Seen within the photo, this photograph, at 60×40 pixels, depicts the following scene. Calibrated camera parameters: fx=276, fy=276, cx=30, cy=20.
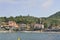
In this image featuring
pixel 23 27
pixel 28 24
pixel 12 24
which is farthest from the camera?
pixel 28 24

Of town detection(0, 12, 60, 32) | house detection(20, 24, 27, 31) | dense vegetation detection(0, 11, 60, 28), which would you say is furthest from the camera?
dense vegetation detection(0, 11, 60, 28)

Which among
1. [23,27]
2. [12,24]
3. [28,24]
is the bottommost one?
[23,27]

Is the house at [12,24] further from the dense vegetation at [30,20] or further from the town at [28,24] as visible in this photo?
the dense vegetation at [30,20]

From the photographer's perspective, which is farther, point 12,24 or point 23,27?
point 12,24

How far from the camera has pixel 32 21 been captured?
166m

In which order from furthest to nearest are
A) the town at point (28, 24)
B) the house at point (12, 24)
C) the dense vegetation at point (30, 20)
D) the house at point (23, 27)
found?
the dense vegetation at point (30, 20)
the house at point (12, 24)
the house at point (23, 27)
the town at point (28, 24)

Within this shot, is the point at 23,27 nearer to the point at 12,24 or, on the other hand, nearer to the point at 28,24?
the point at 28,24

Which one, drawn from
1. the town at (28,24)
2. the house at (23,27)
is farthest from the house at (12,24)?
the house at (23,27)

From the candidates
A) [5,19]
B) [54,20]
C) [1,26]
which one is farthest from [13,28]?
[54,20]

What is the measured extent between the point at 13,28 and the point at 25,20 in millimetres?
15231

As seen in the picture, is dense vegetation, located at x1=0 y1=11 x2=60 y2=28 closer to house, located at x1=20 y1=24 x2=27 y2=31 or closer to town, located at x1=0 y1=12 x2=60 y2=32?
town, located at x1=0 y1=12 x2=60 y2=32

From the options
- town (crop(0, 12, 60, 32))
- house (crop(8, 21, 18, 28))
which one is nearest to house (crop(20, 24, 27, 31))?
town (crop(0, 12, 60, 32))

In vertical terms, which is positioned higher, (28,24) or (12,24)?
(12,24)

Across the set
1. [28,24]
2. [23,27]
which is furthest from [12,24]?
[28,24]
